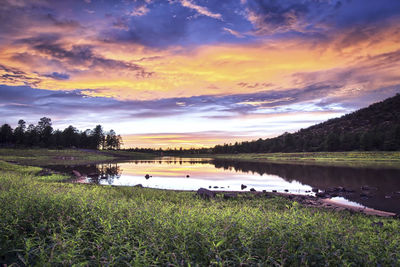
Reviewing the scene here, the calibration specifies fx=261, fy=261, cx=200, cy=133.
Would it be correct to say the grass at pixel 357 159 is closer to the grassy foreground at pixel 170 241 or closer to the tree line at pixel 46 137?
the grassy foreground at pixel 170 241

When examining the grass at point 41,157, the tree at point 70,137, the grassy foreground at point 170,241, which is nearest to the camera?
the grassy foreground at point 170,241

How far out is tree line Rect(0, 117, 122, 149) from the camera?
130 meters

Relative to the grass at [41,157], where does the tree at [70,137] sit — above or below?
above

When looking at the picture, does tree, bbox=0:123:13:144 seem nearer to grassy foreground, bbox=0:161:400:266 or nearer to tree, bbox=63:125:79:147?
tree, bbox=63:125:79:147

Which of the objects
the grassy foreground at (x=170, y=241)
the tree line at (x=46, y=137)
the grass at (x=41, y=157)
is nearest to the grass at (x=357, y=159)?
the grassy foreground at (x=170, y=241)

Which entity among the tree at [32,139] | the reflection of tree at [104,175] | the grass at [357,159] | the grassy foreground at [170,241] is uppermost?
the tree at [32,139]

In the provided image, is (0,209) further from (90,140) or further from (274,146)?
(274,146)

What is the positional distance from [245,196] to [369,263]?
18419 mm

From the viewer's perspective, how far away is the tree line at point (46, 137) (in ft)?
428

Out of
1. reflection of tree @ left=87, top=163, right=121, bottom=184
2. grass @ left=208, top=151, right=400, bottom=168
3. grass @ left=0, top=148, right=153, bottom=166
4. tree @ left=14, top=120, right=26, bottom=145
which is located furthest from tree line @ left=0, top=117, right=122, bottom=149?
grass @ left=208, top=151, right=400, bottom=168

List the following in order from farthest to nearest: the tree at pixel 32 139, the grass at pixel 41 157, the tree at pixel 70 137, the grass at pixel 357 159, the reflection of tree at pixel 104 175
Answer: the tree at pixel 70 137
the tree at pixel 32 139
the grass at pixel 357 159
the grass at pixel 41 157
the reflection of tree at pixel 104 175

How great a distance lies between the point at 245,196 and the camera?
953 inches

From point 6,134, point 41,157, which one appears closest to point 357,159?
point 41,157

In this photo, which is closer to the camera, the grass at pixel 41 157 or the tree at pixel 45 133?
the grass at pixel 41 157
